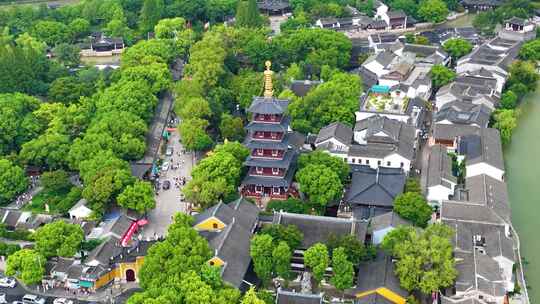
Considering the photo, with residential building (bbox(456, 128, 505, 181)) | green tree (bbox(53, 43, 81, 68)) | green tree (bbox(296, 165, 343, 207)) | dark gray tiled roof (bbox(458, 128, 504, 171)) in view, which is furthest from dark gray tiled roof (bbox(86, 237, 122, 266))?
green tree (bbox(53, 43, 81, 68))

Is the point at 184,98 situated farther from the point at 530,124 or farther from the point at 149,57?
the point at 530,124

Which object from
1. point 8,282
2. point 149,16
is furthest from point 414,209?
point 149,16

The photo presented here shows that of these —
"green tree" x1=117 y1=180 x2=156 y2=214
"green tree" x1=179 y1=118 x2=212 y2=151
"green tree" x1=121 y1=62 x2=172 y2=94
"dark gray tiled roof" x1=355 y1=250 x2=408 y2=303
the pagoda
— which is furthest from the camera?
"green tree" x1=121 y1=62 x2=172 y2=94

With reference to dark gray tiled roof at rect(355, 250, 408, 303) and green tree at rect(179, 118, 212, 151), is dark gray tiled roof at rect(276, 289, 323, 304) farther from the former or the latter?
green tree at rect(179, 118, 212, 151)

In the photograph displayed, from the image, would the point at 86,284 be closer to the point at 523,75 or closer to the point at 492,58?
the point at 523,75


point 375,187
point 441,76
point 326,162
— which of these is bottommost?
point 375,187

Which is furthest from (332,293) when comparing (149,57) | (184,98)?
(149,57)
